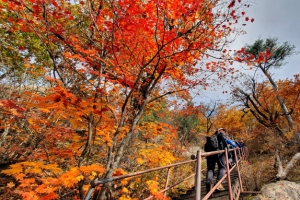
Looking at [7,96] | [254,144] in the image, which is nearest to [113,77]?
[7,96]

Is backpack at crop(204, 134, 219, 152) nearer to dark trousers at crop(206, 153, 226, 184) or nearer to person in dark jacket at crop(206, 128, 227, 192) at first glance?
person in dark jacket at crop(206, 128, 227, 192)

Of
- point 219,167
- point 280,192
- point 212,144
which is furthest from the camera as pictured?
point 280,192

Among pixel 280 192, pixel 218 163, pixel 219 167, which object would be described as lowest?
pixel 280 192

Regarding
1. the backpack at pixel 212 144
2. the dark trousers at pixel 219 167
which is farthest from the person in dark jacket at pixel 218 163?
the backpack at pixel 212 144

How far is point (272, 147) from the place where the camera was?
44.9 ft

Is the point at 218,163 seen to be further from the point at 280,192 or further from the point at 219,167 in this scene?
the point at 280,192

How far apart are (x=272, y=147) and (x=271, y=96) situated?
808 cm

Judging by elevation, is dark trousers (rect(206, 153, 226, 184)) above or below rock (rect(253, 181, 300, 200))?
above

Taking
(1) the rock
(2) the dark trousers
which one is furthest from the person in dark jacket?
(1) the rock

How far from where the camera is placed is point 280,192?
236 inches

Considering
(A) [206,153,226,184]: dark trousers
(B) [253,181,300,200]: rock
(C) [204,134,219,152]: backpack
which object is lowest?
(B) [253,181,300,200]: rock

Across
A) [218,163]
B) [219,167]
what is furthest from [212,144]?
[219,167]

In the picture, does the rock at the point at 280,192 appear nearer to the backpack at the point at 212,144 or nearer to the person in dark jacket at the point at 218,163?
the person in dark jacket at the point at 218,163

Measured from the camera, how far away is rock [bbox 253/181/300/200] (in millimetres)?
5793
